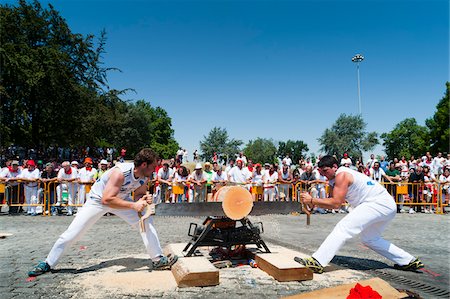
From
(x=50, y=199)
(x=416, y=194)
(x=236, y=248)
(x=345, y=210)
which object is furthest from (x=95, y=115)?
(x=236, y=248)

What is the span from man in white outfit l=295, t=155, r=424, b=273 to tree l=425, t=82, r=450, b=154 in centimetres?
5427

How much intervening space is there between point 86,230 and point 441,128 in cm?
5984

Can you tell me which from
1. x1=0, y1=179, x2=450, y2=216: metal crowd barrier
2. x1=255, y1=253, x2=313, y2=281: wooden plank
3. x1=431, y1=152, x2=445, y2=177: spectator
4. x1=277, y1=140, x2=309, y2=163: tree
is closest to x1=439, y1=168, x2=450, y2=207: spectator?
x1=0, y1=179, x2=450, y2=216: metal crowd barrier

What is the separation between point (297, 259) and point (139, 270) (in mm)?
2360

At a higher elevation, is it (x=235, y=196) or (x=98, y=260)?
(x=235, y=196)

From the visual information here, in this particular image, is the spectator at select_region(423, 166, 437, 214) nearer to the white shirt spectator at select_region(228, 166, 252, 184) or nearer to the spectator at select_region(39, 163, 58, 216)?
the white shirt spectator at select_region(228, 166, 252, 184)

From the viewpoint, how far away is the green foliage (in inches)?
938

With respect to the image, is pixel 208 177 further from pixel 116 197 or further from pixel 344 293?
pixel 344 293

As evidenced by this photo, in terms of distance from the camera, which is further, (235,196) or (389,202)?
(235,196)

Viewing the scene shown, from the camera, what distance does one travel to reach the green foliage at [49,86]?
2383cm

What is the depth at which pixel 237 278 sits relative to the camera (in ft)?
17.1

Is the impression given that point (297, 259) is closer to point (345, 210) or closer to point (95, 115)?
point (345, 210)

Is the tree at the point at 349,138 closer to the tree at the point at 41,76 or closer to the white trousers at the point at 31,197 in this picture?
the tree at the point at 41,76

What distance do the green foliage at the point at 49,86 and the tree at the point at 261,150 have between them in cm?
6697
